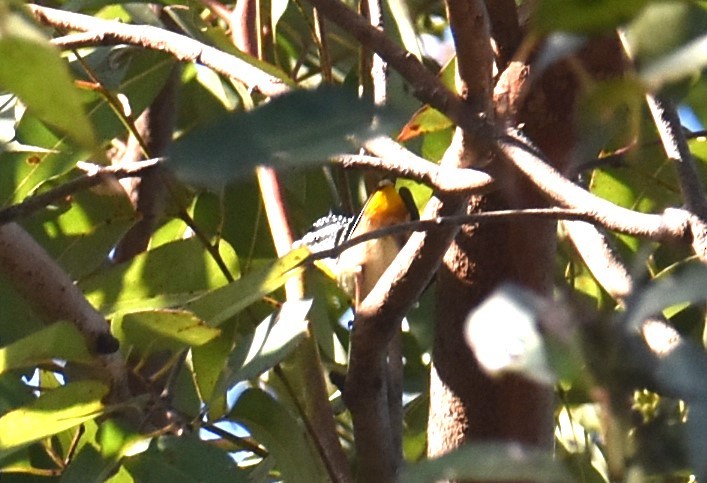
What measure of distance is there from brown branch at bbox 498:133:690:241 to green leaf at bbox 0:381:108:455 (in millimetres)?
377

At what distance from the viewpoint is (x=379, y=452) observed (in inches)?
32.1

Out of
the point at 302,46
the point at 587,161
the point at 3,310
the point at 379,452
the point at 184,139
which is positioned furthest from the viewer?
the point at 302,46

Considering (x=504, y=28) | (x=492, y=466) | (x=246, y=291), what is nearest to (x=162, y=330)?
(x=246, y=291)

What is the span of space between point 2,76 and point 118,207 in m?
0.75

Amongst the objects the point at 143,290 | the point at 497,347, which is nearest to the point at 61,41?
the point at 143,290

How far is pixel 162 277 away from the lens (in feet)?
2.98

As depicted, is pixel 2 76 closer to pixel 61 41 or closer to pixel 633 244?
pixel 61 41

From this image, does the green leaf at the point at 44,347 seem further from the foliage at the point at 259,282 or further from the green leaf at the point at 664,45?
the green leaf at the point at 664,45

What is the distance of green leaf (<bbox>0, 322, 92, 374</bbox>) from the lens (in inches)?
27.3

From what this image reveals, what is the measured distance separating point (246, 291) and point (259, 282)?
1 centimetres

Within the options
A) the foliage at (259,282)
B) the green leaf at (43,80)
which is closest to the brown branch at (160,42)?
the foliage at (259,282)

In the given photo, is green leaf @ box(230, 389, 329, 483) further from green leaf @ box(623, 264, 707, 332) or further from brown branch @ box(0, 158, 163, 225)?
green leaf @ box(623, 264, 707, 332)

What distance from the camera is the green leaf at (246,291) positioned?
629mm

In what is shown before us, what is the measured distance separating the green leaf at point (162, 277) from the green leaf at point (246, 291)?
19 cm
